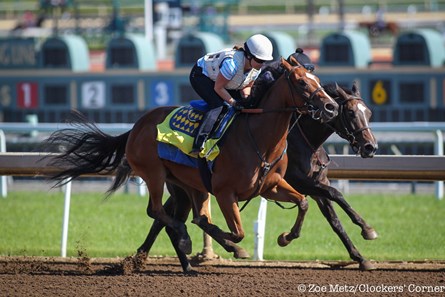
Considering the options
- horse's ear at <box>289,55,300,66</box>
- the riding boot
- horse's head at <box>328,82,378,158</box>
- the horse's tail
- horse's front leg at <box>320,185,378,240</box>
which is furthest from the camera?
the horse's tail

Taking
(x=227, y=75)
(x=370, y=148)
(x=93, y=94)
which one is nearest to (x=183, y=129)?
(x=227, y=75)

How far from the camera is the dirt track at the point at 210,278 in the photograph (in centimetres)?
699

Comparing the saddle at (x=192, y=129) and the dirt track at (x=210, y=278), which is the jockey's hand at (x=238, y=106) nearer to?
the saddle at (x=192, y=129)

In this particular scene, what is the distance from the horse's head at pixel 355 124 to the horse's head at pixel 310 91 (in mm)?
630

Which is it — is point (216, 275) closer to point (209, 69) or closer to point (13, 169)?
point (209, 69)

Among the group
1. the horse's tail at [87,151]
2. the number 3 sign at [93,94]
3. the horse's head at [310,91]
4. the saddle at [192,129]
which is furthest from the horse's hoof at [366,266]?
the number 3 sign at [93,94]

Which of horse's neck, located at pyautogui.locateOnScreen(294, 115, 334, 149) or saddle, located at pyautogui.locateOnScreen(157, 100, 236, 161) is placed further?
horse's neck, located at pyautogui.locateOnScreen(294, 115, 334, 149)

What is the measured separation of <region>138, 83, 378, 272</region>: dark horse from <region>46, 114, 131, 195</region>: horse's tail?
65 centimetres

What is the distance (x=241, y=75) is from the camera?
25.0 feet

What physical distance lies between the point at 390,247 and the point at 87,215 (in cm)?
395

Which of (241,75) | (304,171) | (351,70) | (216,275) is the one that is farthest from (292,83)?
(351,70)

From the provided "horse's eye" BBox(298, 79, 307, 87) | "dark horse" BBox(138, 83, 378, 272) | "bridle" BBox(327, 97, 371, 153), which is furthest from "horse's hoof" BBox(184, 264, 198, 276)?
"horse's eye" BBox(298, 79, 307, 87)

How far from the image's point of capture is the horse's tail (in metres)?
8.51

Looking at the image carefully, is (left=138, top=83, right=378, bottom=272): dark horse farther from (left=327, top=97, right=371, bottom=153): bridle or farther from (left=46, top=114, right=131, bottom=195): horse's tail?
→ (left=46, top=114, right=131, bottom=195): horse's tail
